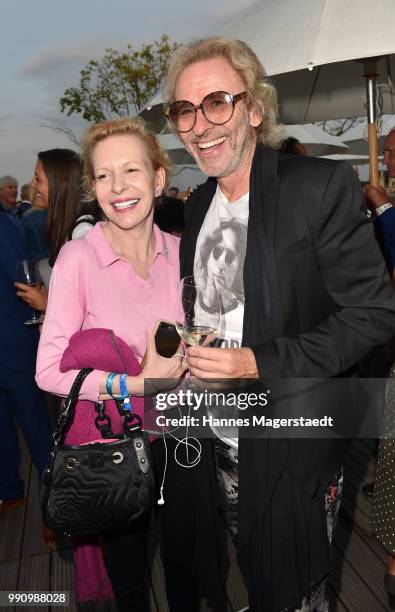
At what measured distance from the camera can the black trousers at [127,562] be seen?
2.13 metres

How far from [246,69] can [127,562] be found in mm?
1994

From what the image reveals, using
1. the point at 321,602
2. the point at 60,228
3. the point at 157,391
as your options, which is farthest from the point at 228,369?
the point at 60,228

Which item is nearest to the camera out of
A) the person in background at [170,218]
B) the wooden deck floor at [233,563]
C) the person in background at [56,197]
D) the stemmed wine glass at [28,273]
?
the wooden deck floor at [233,563]

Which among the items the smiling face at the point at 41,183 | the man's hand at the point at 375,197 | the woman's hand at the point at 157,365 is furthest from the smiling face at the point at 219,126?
the man's hand at the point at 375,197

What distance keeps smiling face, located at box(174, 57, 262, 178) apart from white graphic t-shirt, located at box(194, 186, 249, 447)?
0.49 ft

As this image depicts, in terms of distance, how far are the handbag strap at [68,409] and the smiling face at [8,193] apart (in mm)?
8066

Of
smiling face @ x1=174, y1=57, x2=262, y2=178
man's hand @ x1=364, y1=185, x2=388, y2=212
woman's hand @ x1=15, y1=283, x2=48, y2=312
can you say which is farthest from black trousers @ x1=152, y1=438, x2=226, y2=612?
man's hand @ x1=364, y1=185, x2=388, y2=212

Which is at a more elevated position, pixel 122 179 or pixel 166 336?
pixel 122 179

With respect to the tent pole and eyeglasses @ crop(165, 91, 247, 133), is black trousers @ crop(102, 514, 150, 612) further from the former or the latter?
the tent pole

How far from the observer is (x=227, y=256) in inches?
74.9

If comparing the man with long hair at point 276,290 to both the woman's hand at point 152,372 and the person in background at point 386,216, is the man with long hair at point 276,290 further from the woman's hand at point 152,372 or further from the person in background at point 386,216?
the person in background at point 386,216

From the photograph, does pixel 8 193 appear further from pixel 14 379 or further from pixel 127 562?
pixel 127 562

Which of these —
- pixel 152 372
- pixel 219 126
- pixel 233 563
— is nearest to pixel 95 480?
pixel 152 372

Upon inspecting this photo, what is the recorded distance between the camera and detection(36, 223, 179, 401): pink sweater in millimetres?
1879
